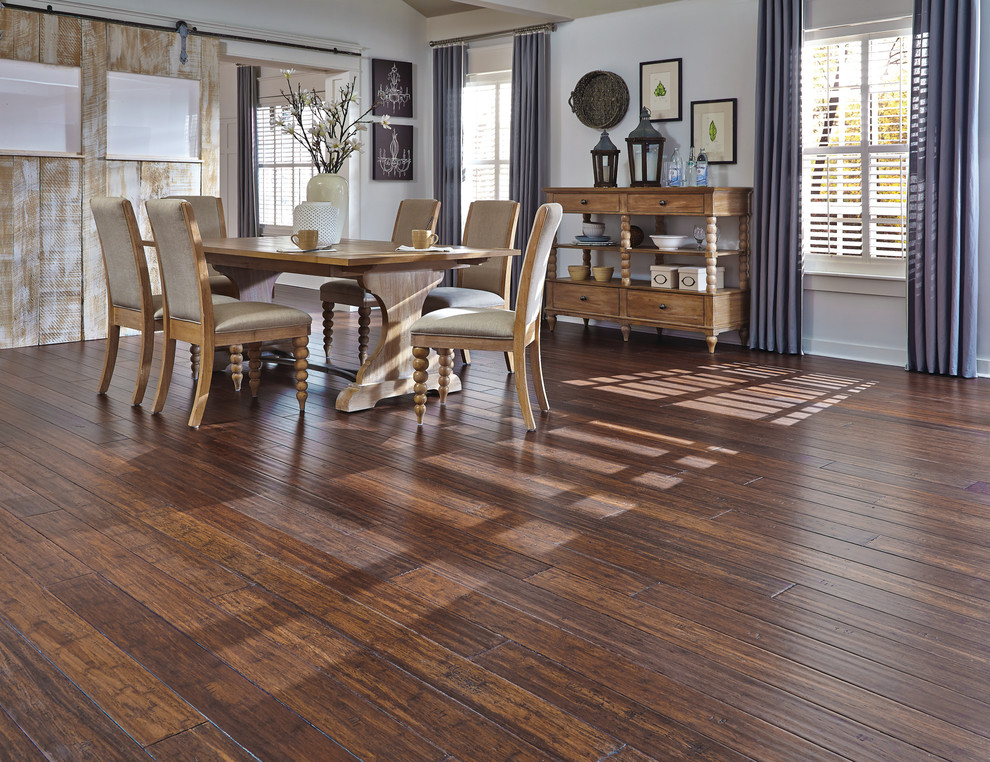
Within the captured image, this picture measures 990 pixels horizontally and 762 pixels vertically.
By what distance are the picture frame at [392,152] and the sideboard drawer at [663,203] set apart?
2.61 meters

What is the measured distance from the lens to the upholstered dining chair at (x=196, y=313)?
12.8 feet

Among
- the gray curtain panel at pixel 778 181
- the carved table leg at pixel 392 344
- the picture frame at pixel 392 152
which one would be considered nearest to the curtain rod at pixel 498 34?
the picture frame at pixel 392 152

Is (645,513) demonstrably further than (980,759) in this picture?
Yes

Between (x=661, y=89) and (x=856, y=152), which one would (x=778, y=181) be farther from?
A: (x=661, y=89)

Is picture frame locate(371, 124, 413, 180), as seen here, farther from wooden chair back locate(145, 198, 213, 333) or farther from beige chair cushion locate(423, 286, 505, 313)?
wooden chair back locate(145, 198, 213, 333)

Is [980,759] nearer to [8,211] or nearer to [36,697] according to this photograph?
[36,697]

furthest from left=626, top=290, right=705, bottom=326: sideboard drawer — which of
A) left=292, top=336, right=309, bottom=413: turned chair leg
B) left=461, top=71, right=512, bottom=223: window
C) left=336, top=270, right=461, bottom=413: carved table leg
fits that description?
left=292, top=336, right=309, bottom=413: turned chair leg

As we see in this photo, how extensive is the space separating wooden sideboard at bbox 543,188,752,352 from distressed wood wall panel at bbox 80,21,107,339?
303 centimetres

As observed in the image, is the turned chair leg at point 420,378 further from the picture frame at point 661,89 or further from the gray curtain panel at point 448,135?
the gray curtain panel at point 448,135

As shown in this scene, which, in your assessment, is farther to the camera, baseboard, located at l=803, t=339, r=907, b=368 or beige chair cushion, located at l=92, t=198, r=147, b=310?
baseboard, located at l=803, t=339, r=907, b=368

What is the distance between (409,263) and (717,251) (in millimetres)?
2737

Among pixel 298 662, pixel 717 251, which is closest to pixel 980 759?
pixel 298 662

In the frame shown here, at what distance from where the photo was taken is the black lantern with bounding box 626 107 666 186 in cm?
636

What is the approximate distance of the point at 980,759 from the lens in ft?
5.32
